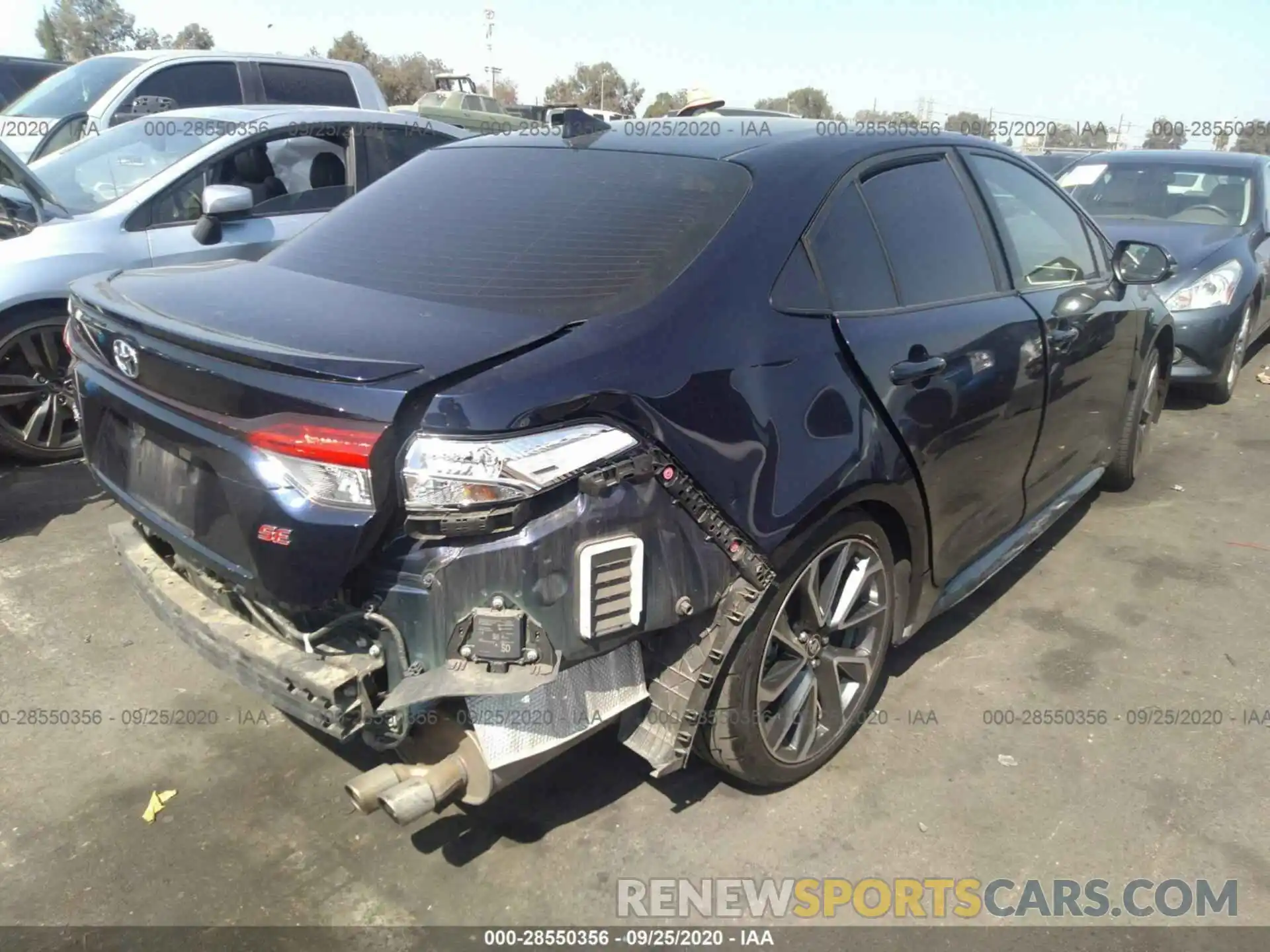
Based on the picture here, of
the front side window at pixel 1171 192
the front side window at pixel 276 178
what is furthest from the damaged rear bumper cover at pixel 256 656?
the front side window at pixel 1171 192

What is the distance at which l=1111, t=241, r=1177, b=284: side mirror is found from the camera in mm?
4117

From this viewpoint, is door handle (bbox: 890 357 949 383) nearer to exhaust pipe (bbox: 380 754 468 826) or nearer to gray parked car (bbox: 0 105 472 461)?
exhaust pipe (bbox: 380 754 468 826)

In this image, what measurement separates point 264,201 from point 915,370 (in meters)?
4.34

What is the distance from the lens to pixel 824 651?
2738 millimetres

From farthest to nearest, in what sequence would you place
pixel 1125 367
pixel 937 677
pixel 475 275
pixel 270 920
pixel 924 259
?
pixel 1125 367, pixel 937 677, pixel 924 259, pixel 475 275, pixel 270 920

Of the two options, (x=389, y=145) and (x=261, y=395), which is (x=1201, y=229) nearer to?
(x=389, y=145)

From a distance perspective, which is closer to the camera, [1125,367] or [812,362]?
[812,362]

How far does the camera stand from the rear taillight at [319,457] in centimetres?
189

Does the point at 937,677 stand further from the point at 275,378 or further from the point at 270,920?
the point at 275,378

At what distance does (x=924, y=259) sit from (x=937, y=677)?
4.76 feet

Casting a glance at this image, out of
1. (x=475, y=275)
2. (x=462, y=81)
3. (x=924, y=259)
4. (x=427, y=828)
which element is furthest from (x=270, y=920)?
(x=462, y=81)

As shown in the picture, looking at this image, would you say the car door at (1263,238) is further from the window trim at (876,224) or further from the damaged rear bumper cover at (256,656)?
the damaged rear bumper cover at (256,656)

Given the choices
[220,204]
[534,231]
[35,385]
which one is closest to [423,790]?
[534,231]

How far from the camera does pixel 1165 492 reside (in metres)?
5.13
